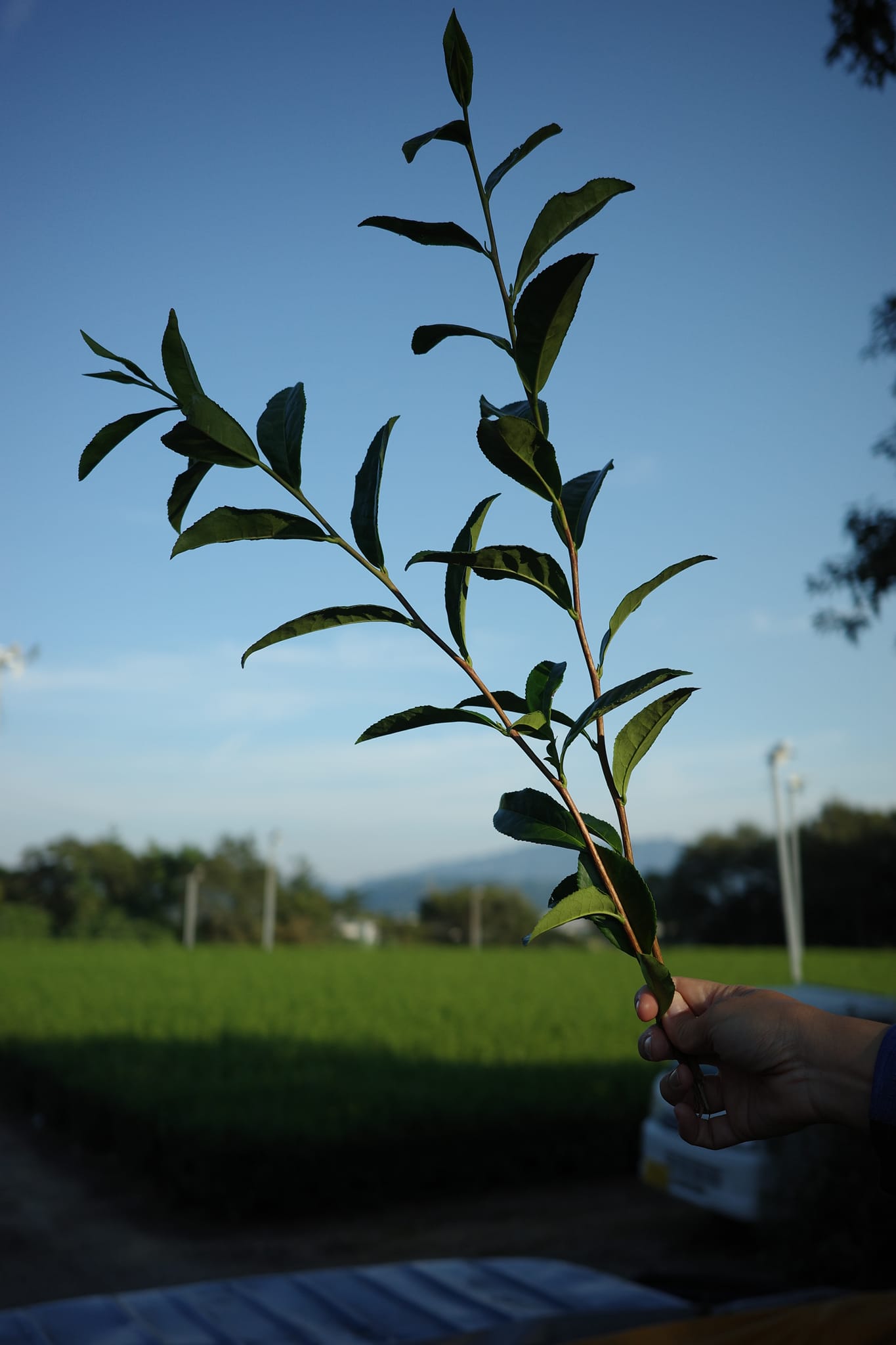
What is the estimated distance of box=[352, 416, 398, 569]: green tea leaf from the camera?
66 cm

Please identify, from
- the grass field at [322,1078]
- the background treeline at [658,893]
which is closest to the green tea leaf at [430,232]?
the grass field at [322,1078]

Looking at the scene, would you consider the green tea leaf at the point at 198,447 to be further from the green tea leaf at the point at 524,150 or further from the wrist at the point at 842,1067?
the wrist at the point at 842,1067

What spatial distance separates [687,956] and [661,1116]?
2237 centimetres

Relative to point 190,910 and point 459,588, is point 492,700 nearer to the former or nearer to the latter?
point 459,588

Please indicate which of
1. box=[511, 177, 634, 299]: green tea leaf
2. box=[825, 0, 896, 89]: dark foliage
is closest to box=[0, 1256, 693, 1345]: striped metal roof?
box=[511, 177, 634, 299]: green tea leaf

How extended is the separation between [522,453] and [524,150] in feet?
0.68

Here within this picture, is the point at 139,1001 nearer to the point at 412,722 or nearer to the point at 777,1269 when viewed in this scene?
the point at 777,1269

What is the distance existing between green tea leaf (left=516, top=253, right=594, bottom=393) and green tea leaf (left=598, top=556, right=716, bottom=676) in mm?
155

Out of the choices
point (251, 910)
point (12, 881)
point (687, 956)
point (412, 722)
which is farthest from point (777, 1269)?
point (251, 910)

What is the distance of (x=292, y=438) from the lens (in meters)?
0.64

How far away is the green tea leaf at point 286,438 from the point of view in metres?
0.64

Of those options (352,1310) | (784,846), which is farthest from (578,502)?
(784,846)

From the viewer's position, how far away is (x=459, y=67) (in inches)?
24.6

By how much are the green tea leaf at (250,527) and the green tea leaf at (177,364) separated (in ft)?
0.22
